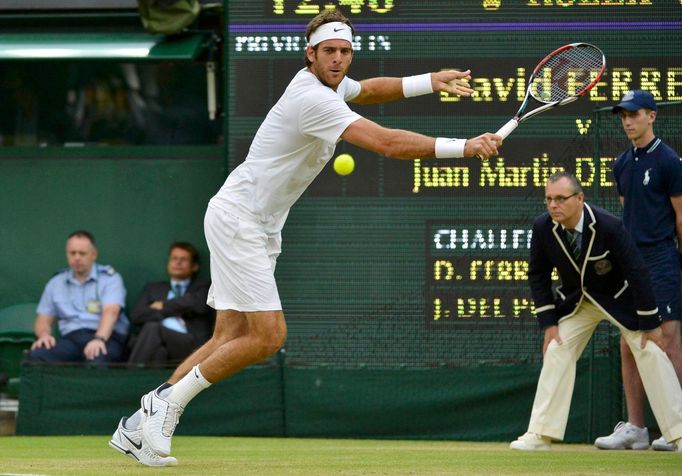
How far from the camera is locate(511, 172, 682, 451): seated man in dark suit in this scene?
755 centimetres

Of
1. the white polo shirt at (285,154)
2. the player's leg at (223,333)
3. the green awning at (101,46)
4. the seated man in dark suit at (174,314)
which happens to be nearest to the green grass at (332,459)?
the player's leg at (223,333)

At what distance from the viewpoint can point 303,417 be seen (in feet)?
31.1

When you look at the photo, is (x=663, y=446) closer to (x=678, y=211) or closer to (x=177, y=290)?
(x=678, y=211)

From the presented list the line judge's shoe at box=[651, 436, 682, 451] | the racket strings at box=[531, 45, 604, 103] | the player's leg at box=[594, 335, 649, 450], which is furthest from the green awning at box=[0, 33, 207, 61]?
the line judge's shoe at box=[651, 436, 682, 451]

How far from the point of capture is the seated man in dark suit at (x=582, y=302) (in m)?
7.55

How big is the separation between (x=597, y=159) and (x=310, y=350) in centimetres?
238

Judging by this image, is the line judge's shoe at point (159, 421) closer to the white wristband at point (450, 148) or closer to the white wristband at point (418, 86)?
the white wristband at point (450, 148)

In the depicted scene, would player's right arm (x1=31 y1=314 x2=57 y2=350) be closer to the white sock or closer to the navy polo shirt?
the white sock

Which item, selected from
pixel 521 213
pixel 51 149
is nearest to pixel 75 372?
pixel 51 149

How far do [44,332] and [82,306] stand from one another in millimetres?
345

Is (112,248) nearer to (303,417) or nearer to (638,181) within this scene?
(303,417)

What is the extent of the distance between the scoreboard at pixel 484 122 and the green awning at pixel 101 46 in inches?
58.3

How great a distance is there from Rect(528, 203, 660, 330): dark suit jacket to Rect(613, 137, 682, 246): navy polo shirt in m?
0.50

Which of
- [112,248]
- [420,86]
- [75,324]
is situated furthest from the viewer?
[112,248]
